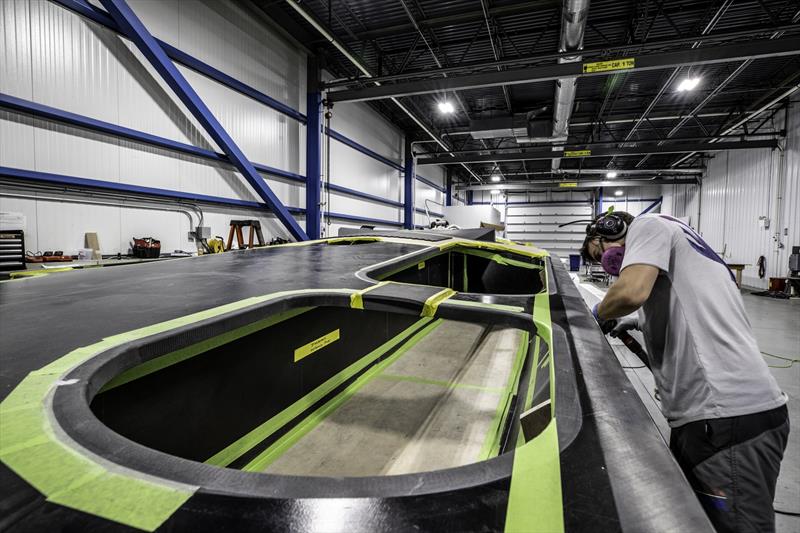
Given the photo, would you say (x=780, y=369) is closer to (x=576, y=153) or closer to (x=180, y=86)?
(x=180, y=86)

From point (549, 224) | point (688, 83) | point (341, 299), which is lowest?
point (341, 299)

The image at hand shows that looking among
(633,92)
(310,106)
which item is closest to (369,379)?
(310,106)

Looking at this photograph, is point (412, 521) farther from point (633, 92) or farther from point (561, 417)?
point (633, 92)

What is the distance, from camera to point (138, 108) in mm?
4746

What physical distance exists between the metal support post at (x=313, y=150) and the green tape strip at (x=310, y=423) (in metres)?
4.84

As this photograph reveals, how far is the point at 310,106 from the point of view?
784cm

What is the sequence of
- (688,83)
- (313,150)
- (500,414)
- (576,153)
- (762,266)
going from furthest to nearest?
1. (576,153)
2. (762,266)
3. (688,83)
4. (313,150)
5. (500,414)

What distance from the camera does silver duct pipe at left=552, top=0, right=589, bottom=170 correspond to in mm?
4965

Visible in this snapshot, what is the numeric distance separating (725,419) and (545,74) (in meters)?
6.52

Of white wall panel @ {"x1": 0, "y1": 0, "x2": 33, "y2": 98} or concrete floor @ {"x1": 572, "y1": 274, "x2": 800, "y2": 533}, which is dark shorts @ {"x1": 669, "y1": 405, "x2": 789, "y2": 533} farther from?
white wall panel @ {"x1": 0, "y1": 0, "x2": 33, "y2": 98}

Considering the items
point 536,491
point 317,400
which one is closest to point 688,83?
point 317,400

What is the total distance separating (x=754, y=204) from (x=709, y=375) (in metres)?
13.9

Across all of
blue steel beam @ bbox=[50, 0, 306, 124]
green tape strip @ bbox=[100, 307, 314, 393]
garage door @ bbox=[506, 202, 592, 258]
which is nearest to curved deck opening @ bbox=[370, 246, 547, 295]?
green tape strip @ bbox=[100, 307, 314, 393]

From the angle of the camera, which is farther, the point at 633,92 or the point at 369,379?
the point at 633,92
